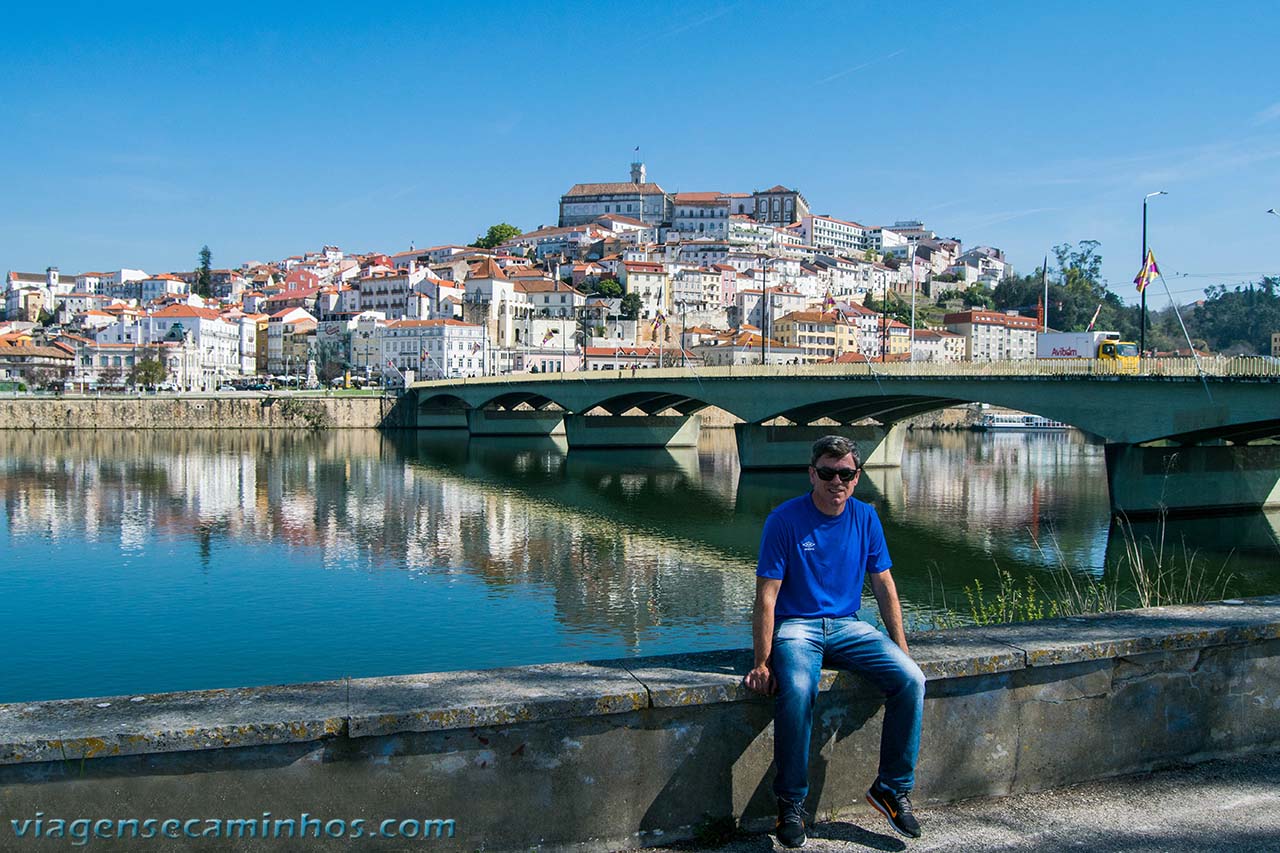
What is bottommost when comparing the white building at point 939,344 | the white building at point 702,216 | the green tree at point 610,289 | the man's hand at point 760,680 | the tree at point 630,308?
the man's hand at point 760,680

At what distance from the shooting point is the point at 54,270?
198 m

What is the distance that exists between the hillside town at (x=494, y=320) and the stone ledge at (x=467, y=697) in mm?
96621

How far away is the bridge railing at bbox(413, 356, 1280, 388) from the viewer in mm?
29797

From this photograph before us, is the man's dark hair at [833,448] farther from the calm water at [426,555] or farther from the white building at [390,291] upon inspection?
the white building at [390,291]

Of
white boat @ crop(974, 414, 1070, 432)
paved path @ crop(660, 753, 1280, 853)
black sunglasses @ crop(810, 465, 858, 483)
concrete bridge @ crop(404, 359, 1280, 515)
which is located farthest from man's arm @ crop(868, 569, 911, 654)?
white boat @ crop(974, 414, 1070, 432)

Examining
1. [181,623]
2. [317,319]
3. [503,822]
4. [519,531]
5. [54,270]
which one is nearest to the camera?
[503,822]

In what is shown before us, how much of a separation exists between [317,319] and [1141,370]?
130155 millimetres

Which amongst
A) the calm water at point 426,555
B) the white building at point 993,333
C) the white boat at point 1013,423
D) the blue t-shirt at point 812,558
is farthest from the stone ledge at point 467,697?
the white building at point 993,333

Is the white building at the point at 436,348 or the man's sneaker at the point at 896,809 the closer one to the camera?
the man's sneaker at the point at 896,809

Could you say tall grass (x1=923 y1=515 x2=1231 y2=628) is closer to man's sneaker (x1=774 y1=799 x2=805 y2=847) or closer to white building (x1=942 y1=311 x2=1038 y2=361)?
man's sneaker (x1=774 y1=799 x2=805 y2=847)

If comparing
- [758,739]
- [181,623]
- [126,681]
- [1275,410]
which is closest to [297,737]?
[758,739]

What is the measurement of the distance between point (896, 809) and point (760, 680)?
2.66ft

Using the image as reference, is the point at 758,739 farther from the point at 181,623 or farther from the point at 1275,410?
the point at 1275,410

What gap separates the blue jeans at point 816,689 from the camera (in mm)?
4637
